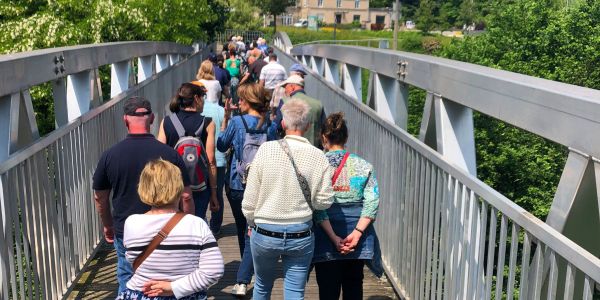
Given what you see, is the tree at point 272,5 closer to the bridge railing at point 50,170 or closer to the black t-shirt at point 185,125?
the bridge railing at point 50,170

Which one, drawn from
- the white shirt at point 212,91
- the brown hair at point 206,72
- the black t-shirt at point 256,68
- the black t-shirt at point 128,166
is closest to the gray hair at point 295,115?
the black t-shirt at point 128,166

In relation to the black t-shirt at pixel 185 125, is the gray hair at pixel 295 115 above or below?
above

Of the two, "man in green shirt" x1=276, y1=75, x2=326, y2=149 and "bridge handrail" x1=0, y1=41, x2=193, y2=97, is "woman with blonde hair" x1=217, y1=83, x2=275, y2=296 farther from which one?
"bridge handrail" x1=0, y1=41, x2=193, y2=97

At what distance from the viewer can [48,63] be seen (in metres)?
4.79

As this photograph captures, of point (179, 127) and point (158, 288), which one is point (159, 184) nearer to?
point (158, 288)

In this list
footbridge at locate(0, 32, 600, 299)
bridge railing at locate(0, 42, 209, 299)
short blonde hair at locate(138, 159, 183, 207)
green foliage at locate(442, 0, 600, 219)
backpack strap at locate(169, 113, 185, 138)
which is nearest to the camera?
footbridge at locate(0, 32, 600, 299)

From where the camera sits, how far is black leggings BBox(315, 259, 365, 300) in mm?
4391

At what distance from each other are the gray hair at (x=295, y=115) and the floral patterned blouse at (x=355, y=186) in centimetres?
32

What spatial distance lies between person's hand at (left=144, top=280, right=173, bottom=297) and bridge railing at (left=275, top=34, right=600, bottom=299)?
145 cm

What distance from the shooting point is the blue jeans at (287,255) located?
3.97 metres

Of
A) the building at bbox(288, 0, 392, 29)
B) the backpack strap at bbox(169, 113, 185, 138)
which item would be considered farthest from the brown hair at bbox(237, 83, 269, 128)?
the building at bbox(288, 0, 392, 29)

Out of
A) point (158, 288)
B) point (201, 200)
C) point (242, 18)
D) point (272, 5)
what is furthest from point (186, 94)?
point (272, 5)

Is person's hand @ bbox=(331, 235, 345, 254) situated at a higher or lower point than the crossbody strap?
lower

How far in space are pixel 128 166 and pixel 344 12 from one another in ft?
387
